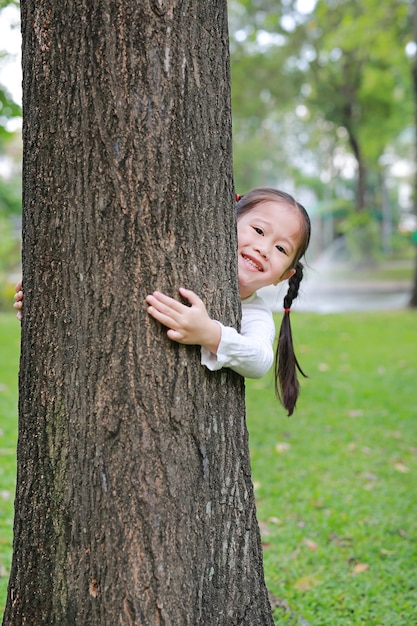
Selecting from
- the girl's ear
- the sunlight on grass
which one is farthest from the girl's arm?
the sunlight on grass

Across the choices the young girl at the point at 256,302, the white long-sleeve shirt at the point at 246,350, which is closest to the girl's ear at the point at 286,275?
the young girl at the point at 256,302

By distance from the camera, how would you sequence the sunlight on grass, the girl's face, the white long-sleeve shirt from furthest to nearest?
the sunlight on grass < the girl's face < the white long-sleeve shirt

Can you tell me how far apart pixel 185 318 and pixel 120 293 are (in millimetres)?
191

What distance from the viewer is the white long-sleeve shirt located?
203cm

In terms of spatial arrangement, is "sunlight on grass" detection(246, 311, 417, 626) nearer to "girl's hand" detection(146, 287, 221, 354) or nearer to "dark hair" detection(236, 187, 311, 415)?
"dark hair" detection(236, 187, 311, 415)

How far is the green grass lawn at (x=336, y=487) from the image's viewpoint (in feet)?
10.7

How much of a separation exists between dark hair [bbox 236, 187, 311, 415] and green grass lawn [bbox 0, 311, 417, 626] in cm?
108

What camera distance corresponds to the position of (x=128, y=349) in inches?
75.7

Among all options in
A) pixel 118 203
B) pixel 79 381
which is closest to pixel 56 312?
pixel 79 381

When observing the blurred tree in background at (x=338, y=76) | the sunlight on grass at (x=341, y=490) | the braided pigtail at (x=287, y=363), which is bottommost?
the sunlight on grass at (x=341, y=490)

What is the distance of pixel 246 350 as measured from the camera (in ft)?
6.82

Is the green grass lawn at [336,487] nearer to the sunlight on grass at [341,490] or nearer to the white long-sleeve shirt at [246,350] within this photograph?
the sunlight on grass at [341,490]

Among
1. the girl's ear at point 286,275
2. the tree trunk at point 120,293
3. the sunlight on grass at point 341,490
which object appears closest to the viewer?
the tree trunk at point 120,293

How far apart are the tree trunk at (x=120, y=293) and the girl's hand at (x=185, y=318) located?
0.12 feet
